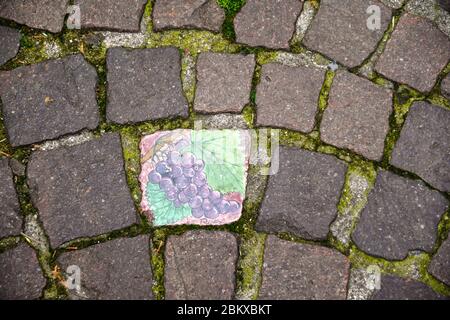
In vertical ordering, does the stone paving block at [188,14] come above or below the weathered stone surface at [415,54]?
above

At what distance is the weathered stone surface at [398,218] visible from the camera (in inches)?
93.1

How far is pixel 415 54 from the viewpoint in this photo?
8.42 feet

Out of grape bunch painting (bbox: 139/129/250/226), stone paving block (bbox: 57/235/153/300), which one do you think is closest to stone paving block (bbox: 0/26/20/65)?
grape bunch painting (bbox: 139/129/250/226)

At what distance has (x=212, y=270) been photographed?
2.34 m

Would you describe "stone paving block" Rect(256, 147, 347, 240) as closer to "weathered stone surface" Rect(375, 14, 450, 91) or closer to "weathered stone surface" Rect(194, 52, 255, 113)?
"weathered stone surface" Rect(194, 52, 255, 113)

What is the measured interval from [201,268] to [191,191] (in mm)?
421

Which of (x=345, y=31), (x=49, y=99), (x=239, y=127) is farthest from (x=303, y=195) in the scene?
(x=49, y=99)

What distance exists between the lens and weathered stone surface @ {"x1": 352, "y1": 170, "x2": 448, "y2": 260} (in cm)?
237

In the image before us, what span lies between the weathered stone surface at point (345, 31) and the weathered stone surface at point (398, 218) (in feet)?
2.42

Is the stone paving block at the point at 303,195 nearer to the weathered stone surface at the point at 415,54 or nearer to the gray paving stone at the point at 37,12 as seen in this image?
the weathered stone surface at the point at 415,54

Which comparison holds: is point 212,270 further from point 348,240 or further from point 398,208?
point 398,208

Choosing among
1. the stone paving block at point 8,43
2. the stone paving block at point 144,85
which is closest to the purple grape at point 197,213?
the stone paving block at point 144,85
